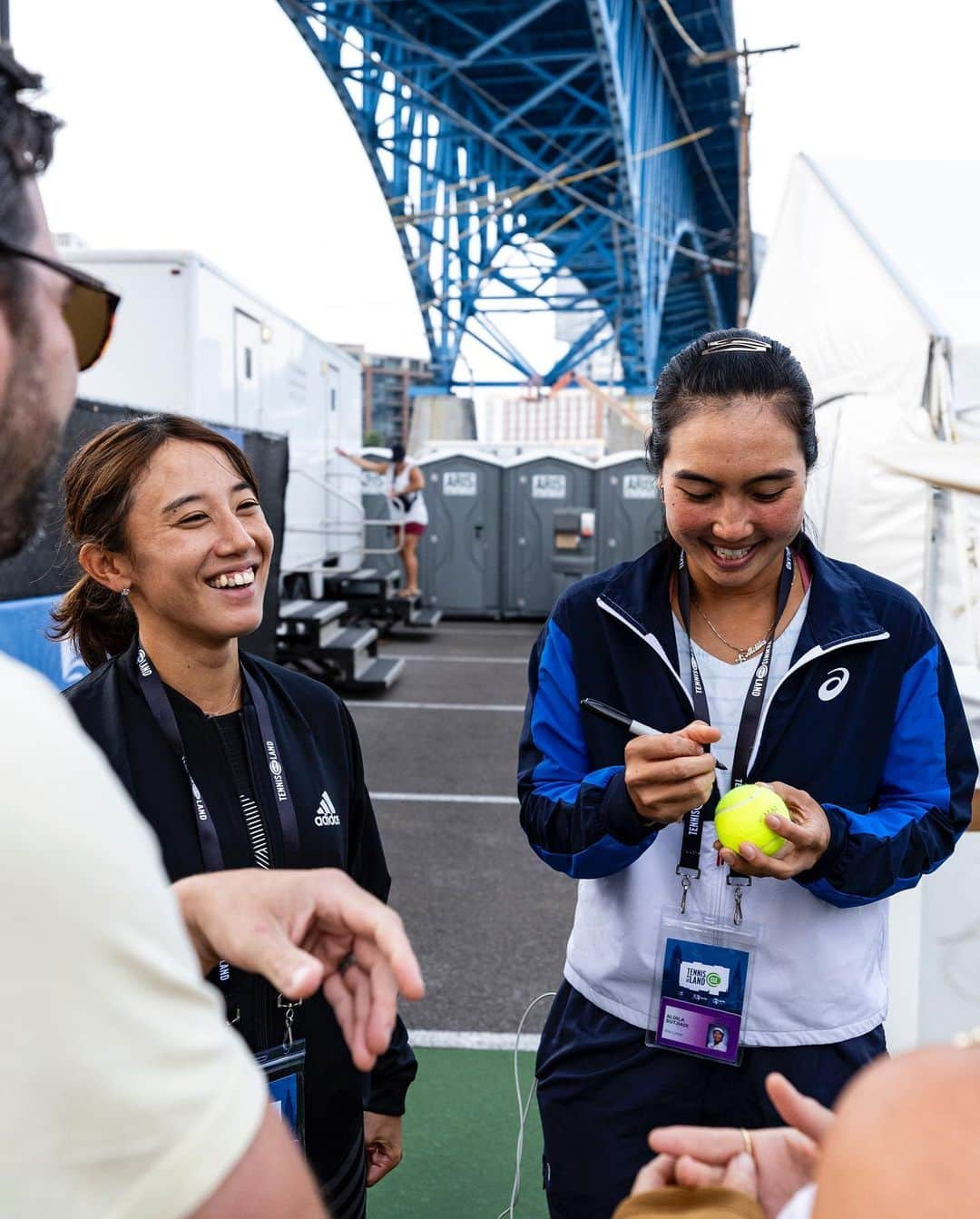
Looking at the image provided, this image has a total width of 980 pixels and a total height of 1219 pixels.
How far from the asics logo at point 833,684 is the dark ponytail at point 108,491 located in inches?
51.8

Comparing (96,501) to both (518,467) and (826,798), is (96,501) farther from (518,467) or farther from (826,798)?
(518,467)

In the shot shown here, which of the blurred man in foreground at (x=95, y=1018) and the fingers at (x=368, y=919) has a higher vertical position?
the blurred man in foreground at (x=95, y=1018)

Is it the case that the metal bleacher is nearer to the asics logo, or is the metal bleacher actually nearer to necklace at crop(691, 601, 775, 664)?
necklace at crop(691, 601, 775, 664)

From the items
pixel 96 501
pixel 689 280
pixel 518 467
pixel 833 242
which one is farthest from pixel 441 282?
pixel 96 501

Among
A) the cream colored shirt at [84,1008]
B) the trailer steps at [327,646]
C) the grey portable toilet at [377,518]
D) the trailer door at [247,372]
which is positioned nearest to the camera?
the cream colored shirt at [84,1008]

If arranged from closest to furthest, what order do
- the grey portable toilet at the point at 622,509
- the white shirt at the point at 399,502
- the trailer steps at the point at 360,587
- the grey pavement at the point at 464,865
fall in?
the grey pavement at the point at 464,865
the trailer steps at the point at 360,587
the white shirt at the point at 399,502
the grey portable toilet at the point at 622,509

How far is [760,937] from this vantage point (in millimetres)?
1885

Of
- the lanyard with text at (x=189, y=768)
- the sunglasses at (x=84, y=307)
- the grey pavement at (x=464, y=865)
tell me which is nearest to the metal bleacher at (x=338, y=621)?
the grey pavement at (x=464, y=865)

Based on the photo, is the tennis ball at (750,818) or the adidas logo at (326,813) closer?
the tennis ball at (750,818)

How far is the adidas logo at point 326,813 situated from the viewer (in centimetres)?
200

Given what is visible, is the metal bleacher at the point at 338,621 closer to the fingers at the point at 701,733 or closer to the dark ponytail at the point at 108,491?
the dark ponytail at the point at 108,491

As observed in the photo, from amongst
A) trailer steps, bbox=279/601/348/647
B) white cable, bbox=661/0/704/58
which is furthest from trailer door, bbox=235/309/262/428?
white cable, bbox=661/0/704/58

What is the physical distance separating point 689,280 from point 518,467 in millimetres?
32578

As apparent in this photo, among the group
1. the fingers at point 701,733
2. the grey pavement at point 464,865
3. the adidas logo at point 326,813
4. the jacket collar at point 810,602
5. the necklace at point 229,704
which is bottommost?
the grey pavement at point 464,865
